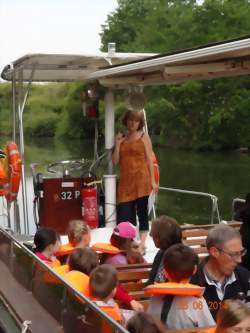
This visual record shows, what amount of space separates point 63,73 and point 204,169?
22.9m

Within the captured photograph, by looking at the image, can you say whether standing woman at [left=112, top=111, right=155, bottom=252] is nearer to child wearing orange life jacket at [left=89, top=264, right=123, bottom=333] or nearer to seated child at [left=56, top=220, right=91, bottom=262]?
seated child at [left=56, top=220, right=91, bottom=262]

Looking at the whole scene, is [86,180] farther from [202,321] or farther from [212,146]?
[212,146]

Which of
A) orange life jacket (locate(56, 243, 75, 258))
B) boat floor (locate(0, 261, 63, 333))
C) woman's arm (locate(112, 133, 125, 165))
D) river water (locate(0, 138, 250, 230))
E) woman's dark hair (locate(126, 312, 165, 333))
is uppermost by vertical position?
woman's arm (locate(112, 133, 125, 165))

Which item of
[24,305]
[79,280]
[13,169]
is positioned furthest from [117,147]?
[79,280]

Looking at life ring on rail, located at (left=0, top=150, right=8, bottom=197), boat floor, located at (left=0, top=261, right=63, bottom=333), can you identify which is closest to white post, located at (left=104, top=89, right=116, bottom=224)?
life ring on rail, located at (left=0, top=150, right=8, bottom=197)

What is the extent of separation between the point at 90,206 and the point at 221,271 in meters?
4.21

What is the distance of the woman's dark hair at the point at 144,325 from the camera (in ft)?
9.14

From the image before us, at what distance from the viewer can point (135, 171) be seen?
7270 mm

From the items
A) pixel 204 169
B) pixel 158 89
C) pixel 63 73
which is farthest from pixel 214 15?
pixel 63 73

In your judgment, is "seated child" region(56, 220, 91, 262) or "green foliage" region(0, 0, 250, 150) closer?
"seated child" region(56, 220, 91, 262)

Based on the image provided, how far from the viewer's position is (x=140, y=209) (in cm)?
739

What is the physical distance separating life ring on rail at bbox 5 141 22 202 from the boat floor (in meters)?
2.55

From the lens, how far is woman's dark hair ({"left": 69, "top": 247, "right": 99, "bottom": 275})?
397cm

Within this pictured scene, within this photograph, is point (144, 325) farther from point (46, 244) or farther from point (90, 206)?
point (90, 206)
